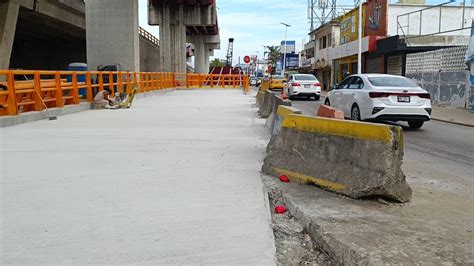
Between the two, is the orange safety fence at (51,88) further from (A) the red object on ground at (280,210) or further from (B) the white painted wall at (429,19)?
(B) the white painted wall at (429,19)

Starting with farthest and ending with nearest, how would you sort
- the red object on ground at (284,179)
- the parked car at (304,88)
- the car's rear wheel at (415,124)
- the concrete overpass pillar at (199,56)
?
the concrete overpass pillar at (199,56), the parked car at (304,88), the car's rear wheel at (415,124), the red object on ground at (284,179)

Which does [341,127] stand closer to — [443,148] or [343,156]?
[343,156]

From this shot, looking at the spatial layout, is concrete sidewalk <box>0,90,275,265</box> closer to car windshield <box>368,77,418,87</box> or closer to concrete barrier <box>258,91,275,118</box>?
concrete barrier <box>258,91,275,118</box>

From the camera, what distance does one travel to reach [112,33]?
25984 millimetres

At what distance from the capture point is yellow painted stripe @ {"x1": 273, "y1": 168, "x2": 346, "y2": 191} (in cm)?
535

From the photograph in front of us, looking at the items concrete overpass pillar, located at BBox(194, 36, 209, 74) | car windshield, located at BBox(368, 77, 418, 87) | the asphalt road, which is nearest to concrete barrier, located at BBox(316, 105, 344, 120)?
the asphalt road

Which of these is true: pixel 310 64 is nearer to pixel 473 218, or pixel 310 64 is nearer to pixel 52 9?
pixel 52 9

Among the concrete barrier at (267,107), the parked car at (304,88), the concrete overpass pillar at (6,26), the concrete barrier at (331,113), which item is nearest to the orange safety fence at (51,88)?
the concrete overpass pillar at (6,26)

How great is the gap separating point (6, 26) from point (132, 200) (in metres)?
25.6

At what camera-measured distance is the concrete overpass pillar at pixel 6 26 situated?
87.0 feet

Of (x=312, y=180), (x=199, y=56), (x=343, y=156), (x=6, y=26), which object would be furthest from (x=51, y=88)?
(x=199, y=56)

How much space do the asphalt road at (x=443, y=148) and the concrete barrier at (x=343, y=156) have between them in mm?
2550

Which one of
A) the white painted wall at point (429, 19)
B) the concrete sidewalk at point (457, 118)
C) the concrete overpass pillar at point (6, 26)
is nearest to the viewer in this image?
the concrete sidewalk at point (457, 118)

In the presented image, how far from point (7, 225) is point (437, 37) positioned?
31635mm
